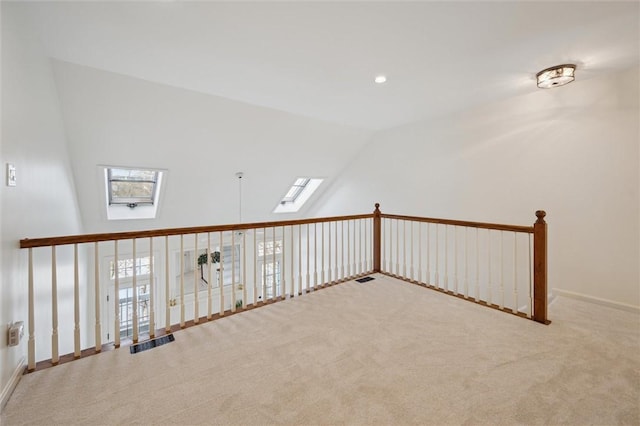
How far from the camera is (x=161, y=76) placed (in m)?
2.75

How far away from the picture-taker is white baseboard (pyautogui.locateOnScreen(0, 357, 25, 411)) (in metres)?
1.51

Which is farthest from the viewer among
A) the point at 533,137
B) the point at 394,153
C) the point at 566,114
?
the point at 394,153

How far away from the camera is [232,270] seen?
12.4 ft

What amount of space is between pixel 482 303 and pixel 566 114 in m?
2.21

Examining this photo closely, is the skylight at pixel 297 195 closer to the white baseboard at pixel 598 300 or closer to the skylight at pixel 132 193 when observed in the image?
the skylight at pixel 132 193

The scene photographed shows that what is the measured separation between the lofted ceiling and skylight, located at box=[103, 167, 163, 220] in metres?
2.28

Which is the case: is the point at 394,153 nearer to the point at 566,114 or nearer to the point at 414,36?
the point at 566,114

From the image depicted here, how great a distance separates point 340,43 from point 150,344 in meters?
2.77

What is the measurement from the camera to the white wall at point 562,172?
107 inches

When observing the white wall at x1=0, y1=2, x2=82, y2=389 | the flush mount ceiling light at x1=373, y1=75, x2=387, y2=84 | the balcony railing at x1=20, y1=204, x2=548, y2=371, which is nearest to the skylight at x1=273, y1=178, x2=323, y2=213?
the balcony railing at x1=20, y1=204, x2=548, y2=371

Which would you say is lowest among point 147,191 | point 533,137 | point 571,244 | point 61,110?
point 571,244

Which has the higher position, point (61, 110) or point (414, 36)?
point (414, 36)

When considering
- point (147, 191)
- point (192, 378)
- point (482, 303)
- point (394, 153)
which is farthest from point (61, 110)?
point (482, 303)

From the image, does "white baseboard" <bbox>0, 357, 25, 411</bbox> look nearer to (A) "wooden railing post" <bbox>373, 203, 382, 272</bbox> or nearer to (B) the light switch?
(B) the light switch
